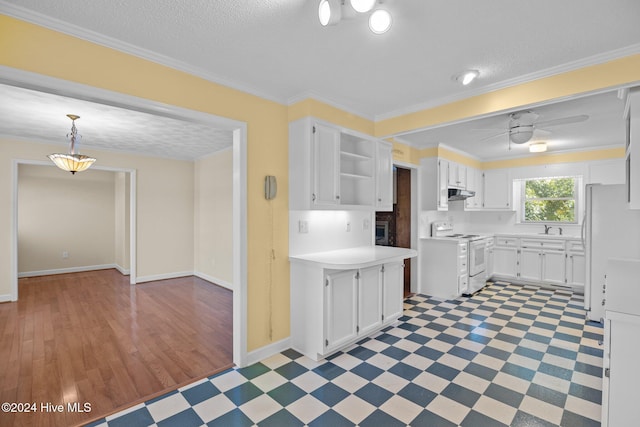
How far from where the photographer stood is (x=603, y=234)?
12.4ft

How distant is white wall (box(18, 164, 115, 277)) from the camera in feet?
21.1

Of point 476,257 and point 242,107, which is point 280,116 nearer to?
point 242,107

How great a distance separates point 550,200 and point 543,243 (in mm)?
1011

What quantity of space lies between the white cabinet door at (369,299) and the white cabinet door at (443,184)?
2.23 metres

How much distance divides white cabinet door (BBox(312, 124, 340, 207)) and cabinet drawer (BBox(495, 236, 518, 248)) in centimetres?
438

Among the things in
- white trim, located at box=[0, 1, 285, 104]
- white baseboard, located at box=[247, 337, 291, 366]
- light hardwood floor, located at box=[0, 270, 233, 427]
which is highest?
white trim, located at box=[0, 1, 285, 104]

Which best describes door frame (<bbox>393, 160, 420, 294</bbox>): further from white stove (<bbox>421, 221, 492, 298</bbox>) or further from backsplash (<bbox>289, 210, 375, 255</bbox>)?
backsplash (<bbox>289, 210, 375, 255</bbox>)

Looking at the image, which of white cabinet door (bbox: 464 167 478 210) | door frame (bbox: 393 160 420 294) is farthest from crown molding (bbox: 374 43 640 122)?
white cabinet door (bbox: 464 167 478 210)

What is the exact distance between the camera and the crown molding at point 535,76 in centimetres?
216

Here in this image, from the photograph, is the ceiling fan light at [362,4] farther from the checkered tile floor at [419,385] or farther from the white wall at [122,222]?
the white wall at [122,222]

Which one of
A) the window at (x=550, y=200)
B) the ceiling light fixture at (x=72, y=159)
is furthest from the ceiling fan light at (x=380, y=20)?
the window at (x=550, y=200)

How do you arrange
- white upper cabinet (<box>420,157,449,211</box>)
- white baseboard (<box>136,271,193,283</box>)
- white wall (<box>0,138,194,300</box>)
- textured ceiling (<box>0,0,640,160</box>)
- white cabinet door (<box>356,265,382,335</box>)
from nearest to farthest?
1. textured ceiling (<box>0,0,640,160</box>)
2. white cabinet door (<box>356,265,382,335</box>)
3. white upper cabinet (<box>420,157,449,211</box>)
4. white wall (<box>0,138,194,300</box>)
5. white baseboard (<box>136,271,193,283</box>)

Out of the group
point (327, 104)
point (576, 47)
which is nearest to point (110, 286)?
point (327, 104)

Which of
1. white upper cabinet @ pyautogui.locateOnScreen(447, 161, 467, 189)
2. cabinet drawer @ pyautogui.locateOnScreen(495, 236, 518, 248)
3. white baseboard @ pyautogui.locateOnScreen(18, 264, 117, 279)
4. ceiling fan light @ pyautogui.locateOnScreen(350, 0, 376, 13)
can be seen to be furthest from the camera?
white baseboard @ pyautogui.locateOnScreen(18, 264, 117, 279)
